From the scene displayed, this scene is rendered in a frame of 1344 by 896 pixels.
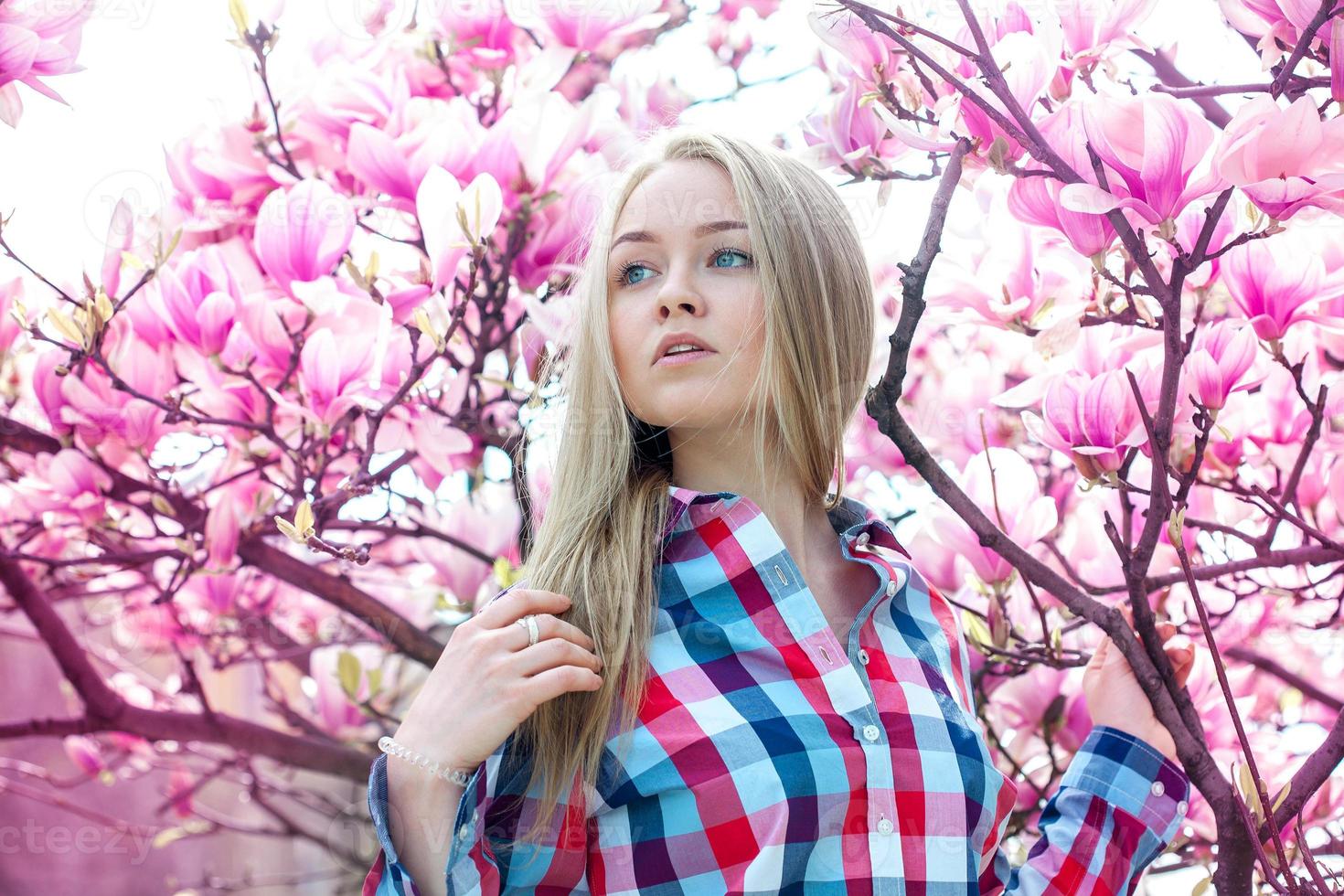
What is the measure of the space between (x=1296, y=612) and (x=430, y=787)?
1202 millimetres

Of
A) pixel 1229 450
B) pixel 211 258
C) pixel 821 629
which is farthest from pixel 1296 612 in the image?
pixel 211 258

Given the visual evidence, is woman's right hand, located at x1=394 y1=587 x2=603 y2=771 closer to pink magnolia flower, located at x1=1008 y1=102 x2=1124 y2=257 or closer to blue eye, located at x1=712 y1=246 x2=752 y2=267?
blue eye, located at x1=712 y1=246 x2=752 y2=267

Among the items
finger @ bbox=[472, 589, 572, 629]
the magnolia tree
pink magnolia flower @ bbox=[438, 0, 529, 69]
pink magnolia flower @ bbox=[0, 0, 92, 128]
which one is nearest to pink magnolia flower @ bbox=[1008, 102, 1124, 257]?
the magnolia tree

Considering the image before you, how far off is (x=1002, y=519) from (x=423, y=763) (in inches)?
22.7

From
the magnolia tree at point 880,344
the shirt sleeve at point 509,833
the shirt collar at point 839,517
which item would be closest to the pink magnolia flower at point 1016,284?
the magnolia tree at point 880,344

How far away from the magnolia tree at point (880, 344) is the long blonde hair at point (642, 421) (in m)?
0.07

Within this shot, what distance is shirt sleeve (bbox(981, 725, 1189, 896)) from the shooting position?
3.43 ft

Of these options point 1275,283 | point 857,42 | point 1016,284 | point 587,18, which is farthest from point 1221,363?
point 587,18

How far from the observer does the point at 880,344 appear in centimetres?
128

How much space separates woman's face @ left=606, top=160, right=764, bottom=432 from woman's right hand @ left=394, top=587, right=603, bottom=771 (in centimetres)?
25

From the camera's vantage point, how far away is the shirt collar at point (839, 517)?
3.37 feet

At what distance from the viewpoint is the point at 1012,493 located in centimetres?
112

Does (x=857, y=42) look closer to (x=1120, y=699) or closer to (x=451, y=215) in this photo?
(x=451, y=215)

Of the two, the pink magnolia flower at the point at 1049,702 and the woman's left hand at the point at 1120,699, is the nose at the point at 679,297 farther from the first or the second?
the pink magnolia flower at the point at 1049,702
